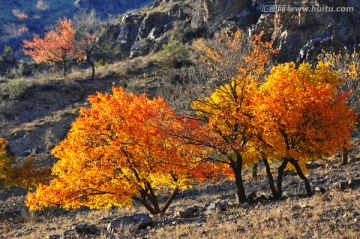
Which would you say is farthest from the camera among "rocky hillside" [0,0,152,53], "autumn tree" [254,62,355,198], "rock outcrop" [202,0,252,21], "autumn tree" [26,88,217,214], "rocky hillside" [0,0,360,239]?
"rocky hillside" [0,0,152,53]

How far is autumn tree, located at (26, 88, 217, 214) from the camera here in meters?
20.8

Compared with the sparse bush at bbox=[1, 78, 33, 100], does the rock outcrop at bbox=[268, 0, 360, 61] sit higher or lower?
higher

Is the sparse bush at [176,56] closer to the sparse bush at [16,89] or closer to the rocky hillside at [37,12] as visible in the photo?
the sparse bush at [16,89]

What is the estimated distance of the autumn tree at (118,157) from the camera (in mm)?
20750

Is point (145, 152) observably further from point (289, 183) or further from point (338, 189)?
point (289, 183)

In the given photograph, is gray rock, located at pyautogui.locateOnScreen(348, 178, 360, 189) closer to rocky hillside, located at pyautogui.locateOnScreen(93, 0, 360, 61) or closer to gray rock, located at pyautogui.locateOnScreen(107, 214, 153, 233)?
gray rock, located at pyautogui.locateOnScreen(107, 214, 153, 233)

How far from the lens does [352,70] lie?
117 feet

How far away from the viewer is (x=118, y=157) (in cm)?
2081

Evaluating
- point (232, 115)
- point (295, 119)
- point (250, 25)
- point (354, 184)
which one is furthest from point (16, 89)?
point (354, 184)

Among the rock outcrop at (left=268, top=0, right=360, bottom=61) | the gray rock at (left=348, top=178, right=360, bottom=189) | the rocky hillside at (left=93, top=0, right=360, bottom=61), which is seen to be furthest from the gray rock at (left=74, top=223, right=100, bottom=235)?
the rock outcrop at (left=268, top=0, right=360, bottom=61)

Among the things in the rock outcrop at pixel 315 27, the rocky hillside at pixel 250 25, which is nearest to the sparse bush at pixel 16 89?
the rocky hillside at pixel 250 25

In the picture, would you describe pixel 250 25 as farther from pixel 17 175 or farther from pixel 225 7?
pixel 17 175

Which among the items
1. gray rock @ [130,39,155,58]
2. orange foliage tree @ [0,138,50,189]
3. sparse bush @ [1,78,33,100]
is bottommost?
orange foliage tree @ [0,138,50,189]

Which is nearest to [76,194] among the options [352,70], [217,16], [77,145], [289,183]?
[77,145]
